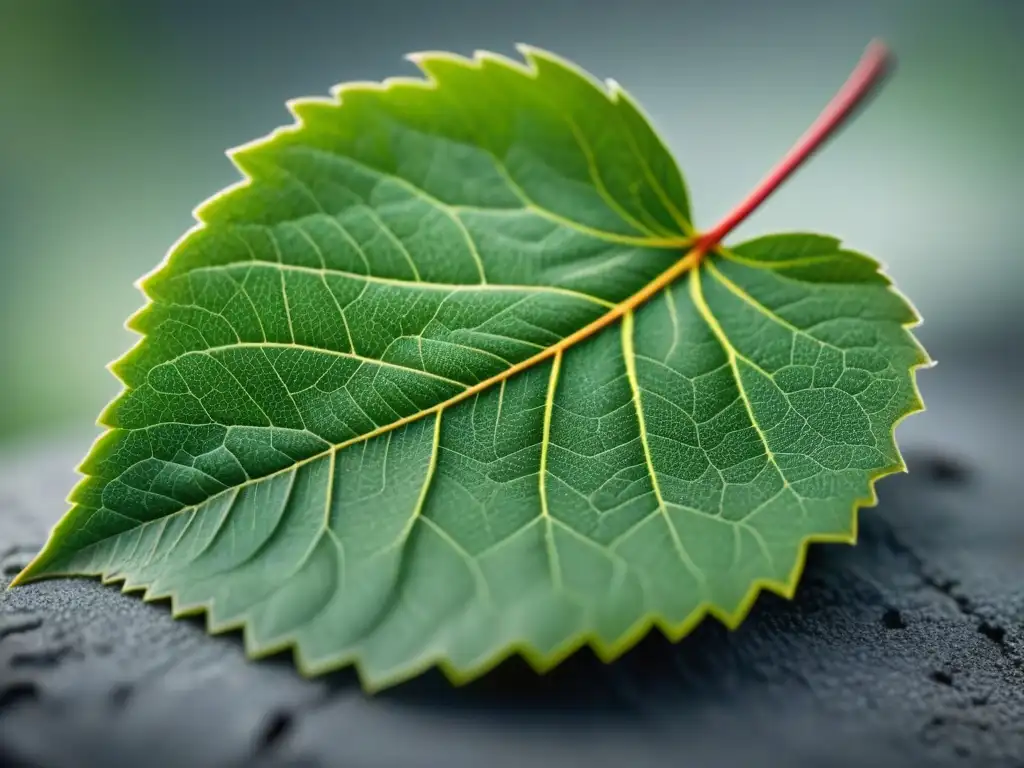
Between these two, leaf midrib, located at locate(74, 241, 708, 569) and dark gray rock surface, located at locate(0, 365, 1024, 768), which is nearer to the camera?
dark gray rock surface, located at locate(0, 365, 1024, 768)

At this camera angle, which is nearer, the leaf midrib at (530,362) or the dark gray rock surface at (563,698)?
the dark gray rock surface at (563,698)

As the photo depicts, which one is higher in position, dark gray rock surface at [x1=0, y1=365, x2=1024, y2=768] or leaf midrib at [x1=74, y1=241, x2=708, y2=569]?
leaf midrib at [x1=74, y1=241, x2=708, y2=569]

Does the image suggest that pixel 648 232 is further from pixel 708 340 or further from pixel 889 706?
pixel 889 706

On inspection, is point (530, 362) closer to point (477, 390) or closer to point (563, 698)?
point (477, 390)

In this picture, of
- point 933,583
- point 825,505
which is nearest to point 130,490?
point 825,505

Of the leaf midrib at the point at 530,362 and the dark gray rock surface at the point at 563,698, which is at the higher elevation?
the leaf midrib at the point at 530,362

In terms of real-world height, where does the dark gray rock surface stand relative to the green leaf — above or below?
below
